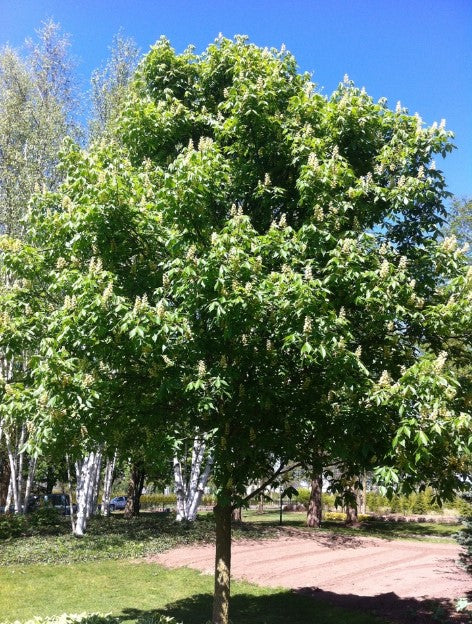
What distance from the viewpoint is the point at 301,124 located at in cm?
866

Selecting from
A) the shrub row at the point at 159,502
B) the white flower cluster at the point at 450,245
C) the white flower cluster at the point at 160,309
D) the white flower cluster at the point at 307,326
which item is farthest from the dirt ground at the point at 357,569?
the shrub row at the point at 159,502

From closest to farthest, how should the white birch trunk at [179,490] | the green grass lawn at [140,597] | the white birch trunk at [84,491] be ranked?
1. the green grass lawn at [140,597]
2. the white birch trunk at [84,491]
3. the white birch trunk at [179,490]

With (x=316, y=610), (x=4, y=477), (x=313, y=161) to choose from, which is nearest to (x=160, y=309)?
(x=313, y=161)

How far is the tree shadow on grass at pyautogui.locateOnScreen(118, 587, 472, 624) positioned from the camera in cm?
1098

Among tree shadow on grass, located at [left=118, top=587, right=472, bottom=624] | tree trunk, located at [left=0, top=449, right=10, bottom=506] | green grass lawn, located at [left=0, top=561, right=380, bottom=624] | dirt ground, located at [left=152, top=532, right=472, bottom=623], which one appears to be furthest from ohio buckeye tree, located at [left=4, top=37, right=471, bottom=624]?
tree trunk, located at [left=0, top=449, right=10, bottom=506]

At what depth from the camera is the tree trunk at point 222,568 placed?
8.80 metres

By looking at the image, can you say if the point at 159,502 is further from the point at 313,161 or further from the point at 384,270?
the point at 384,270

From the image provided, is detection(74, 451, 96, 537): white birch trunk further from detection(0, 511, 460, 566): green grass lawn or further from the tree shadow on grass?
the tree shadow on grass

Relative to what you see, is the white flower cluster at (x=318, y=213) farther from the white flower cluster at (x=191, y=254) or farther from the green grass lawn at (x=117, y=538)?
the green grass lawn at (x=117, y=538)

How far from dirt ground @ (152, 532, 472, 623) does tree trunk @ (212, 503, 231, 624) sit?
4.26 metres

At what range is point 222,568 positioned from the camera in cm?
889

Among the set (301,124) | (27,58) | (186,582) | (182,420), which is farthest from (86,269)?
(27,58)

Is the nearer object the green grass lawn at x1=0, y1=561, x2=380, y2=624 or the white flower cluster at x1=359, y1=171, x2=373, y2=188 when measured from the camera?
the white flower cluster at x1=359, y1=171, x2=373, y2=188

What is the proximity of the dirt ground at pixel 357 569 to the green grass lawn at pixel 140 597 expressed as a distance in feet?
2.71
